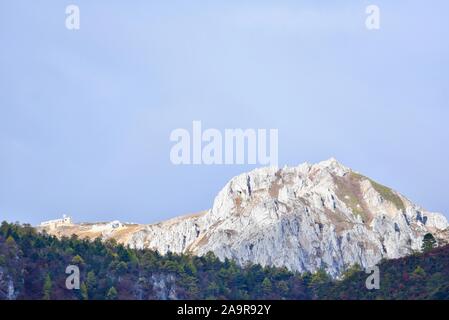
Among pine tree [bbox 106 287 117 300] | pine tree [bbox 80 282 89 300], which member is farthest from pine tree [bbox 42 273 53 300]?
pine tree [bbox 106 287 117 300]

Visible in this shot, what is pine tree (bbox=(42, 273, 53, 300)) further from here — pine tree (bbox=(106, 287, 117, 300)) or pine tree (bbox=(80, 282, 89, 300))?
pine tree (bbox=(106, 287, 117, 300))

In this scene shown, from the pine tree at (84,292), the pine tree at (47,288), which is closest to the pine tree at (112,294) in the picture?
the pine tree at (84,292)

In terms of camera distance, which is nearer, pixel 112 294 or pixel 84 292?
pixel 84 292

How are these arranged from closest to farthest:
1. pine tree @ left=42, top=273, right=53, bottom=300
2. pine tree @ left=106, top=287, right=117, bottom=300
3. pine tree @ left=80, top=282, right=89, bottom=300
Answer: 1. pine tree @ left=42, top=273, right=53, bottom=300
2. pine tree @ left=80, top=282, right=89, bottom=300
3. pine tree @ left=106, top=287, right=117, bottom=300

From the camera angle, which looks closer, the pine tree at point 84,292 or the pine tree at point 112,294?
the pine tree at point 84,292

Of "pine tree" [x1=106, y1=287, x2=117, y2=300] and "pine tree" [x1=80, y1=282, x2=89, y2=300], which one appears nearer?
"pine tree" [x1=80, y1=282, x2=89, y2=300]

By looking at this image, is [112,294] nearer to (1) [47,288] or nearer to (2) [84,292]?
(2) [84,292]

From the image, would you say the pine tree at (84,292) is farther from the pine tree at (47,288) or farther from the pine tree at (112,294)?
the pine tree at (47,288)

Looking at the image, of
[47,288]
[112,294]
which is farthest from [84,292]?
[47,288]

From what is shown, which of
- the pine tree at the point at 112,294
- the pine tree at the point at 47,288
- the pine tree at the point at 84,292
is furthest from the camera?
the pine tree at the point at 112,294

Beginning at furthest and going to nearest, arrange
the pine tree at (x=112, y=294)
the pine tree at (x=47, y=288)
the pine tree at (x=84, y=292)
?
the pine tree at (x=112, y=294)
the pine tree at (x=84, y=292)
the pine tree at (x=47, y=288)
